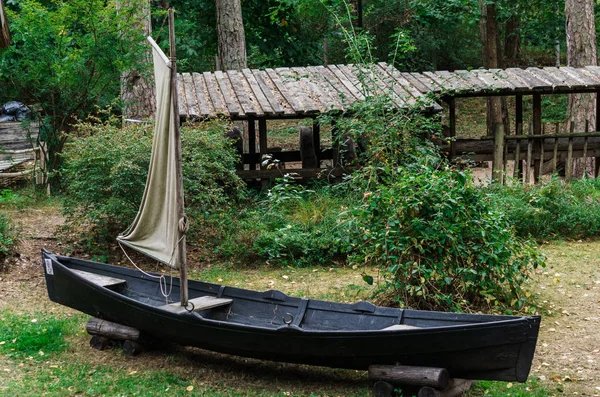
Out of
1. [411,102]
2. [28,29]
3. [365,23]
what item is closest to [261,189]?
[411,102]

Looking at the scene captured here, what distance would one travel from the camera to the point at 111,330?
23.1ft

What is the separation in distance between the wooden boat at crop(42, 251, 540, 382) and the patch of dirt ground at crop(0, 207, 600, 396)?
369mm

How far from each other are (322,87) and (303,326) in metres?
8.19

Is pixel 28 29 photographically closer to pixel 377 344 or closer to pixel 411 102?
pixel 411 102

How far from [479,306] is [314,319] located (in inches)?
85.4

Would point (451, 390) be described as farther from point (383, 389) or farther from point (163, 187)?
point (163, 187)

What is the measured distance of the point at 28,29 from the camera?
1220 centimetres

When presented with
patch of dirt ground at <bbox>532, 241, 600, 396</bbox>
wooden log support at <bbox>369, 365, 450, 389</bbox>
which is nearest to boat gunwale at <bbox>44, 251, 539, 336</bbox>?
wooden log support at <bbox>369, 365, 450, 389</bbox>

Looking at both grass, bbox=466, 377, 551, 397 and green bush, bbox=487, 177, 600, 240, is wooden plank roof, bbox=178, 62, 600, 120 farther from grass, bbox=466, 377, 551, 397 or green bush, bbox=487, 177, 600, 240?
grass, bbox=466, 377, 551, 397

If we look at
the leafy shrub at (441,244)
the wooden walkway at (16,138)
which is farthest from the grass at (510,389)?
the wooden walkway at (16,138)

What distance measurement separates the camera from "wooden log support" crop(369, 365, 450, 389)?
548cm

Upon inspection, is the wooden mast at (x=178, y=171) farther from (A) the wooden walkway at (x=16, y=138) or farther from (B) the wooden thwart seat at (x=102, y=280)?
(A) the wooden walkway at (x=16, y=138)

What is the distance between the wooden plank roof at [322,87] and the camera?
1292 cm

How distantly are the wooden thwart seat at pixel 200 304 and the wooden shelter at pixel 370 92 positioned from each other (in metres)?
5.82
